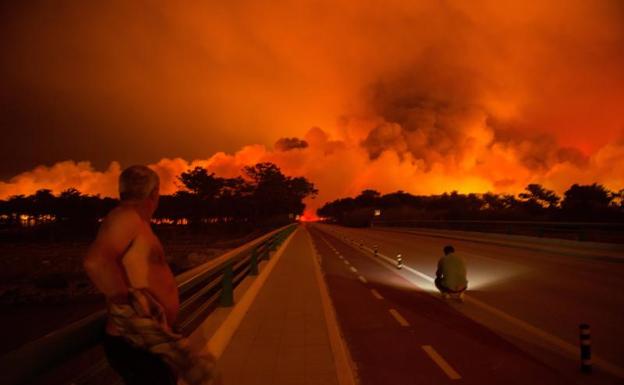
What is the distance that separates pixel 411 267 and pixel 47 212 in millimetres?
134817

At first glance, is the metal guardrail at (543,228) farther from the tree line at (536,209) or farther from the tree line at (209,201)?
the tree line at (209,201)

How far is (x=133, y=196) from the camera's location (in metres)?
2.76

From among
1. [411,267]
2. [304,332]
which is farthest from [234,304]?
[411,267]

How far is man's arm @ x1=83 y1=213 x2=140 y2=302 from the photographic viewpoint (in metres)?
2.47

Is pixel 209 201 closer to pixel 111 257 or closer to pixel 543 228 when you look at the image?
pixel 543 228

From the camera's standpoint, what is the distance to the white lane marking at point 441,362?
590 cm

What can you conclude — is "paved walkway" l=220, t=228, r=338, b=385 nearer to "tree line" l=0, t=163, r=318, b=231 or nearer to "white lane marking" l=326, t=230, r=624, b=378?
"white lane marking" l=326, t=230, r=624, b=378

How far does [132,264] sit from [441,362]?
519cm

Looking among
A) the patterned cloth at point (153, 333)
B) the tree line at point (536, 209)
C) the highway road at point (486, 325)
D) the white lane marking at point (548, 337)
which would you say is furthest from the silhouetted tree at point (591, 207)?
the patterned cloth at point (153, 333)

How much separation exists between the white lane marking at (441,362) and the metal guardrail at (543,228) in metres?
21.1

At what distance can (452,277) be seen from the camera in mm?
11258

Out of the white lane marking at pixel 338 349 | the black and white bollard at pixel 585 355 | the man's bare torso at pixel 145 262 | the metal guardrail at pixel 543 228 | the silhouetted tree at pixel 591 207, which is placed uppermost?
the silhouetted tree at pixel 591 207

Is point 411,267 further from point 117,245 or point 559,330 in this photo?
point 117,245

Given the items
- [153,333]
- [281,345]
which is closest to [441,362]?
[281,345]
